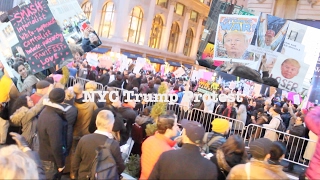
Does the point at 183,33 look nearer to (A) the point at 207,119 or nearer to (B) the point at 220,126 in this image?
(A) the point at 207,119

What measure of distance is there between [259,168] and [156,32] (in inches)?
1642

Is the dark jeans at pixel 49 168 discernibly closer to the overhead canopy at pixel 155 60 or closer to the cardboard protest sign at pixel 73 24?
the cardboard protest sign at pixel 73 24

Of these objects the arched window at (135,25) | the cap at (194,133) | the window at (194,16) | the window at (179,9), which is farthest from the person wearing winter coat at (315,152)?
the window at (194,16)

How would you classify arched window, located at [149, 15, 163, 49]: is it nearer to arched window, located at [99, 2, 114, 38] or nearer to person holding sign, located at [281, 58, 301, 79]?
arched window, located at [99, 2, 114, 38]

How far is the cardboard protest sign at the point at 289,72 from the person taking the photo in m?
8.05

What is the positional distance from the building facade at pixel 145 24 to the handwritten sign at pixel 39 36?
1272 inches

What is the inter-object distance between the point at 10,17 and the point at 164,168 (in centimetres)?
429

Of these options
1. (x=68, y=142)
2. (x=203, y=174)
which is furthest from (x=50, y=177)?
(x=203, y=174)

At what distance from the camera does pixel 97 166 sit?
402cm

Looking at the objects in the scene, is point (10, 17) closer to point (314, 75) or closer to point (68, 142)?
point (68, 142)

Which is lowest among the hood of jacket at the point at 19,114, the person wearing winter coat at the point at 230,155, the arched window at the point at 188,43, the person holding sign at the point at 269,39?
the hood of jacket at the point at 19,114

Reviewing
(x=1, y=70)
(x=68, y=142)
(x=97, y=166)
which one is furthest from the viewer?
(x=1, y=70)

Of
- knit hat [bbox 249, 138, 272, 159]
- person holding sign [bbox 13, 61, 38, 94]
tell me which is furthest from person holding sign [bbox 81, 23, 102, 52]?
knit hat [bbox 249, 138, 272, 159]

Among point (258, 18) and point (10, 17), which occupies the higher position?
point (258, 18)
